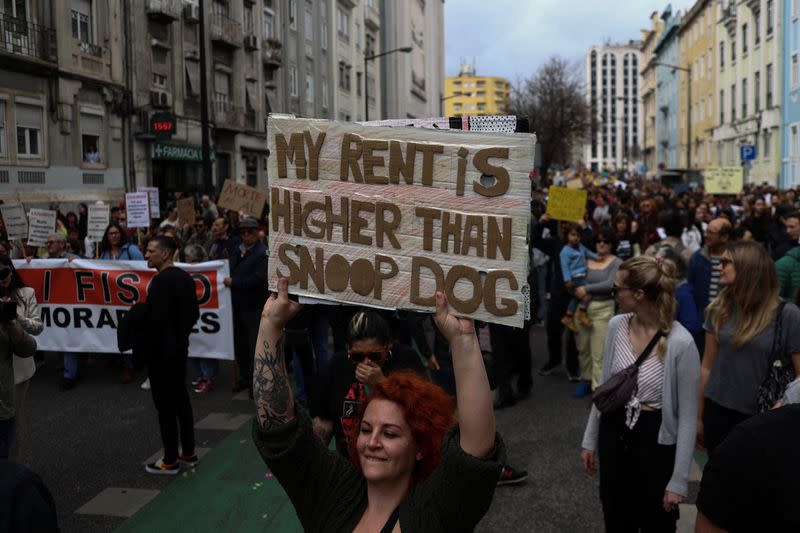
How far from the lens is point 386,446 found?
236 centimetres

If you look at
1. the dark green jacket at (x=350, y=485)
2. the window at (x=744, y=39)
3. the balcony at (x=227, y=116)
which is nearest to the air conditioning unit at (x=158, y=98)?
the balcony at (x=227, y=116)

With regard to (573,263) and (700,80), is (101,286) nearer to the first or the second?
(573,263)

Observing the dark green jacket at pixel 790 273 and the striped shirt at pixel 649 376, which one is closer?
the striped shirt at pixel 649 376

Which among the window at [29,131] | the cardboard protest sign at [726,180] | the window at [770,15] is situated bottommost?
the cardboard protest sign at [726,180]

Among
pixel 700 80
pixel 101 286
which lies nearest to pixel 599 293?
pixel 101 286

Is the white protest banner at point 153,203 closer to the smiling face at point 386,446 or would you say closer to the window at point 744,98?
the smiling face at point 386,446

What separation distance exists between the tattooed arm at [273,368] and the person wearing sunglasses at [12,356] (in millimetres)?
2827

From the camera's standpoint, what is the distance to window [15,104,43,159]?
19062 mm

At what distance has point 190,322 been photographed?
638 cm

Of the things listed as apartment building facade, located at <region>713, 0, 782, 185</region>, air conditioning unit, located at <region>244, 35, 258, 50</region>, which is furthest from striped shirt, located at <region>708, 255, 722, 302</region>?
apartment building facade, located at <region>713, 0, 782, 185</region>

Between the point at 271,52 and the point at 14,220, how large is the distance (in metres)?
25.8

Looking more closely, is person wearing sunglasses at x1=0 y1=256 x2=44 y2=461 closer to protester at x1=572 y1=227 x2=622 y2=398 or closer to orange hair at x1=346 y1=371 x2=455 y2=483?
orange hair at x1=346 y1=371 x2=455 y2=483

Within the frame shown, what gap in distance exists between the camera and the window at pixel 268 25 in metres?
34.6

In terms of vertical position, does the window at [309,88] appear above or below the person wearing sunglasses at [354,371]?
above
